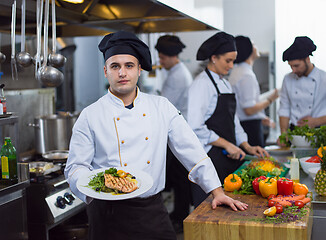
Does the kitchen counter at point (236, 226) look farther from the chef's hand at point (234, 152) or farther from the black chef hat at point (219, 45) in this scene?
the black chef hat at point (219, 45)

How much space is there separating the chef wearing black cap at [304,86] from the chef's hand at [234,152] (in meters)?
0.55

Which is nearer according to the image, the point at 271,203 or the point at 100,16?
the point at 271,203

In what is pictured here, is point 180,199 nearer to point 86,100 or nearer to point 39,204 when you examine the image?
point 39,204

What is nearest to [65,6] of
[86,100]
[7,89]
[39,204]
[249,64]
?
[7,89]

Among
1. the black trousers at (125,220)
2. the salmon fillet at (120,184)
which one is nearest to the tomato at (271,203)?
the black trousers at (125,220)

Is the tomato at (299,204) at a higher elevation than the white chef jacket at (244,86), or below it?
below

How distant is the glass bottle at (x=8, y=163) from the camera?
2520 mm

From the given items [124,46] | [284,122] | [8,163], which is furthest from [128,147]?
[284,122]

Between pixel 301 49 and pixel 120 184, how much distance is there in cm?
197

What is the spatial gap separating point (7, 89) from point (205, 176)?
196cm

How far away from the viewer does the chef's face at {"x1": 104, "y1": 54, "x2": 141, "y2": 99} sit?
2.00 m

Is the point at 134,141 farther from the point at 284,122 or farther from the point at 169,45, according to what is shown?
the point at 169,45

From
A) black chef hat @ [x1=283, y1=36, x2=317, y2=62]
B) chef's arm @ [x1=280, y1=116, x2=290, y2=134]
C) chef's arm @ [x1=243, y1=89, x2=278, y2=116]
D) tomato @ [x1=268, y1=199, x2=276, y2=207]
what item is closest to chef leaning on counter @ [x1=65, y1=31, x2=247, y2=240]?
tomato @ [x1=268, y1=199, x2=276, y2=207]

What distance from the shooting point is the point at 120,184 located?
1.81m
